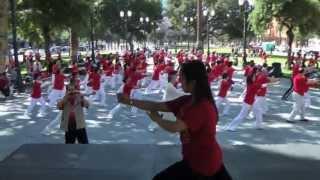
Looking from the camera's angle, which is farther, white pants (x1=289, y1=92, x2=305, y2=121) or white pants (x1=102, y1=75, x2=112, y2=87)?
white pants (x1=102, y1=75, x2=112, y2=87)

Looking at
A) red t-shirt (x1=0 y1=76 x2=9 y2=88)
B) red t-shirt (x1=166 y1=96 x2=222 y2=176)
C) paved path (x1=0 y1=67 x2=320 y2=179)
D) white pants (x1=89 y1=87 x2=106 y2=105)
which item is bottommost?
paved path (x1=0 y1=67 x2=320 y2=179)

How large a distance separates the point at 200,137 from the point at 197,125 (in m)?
0.13

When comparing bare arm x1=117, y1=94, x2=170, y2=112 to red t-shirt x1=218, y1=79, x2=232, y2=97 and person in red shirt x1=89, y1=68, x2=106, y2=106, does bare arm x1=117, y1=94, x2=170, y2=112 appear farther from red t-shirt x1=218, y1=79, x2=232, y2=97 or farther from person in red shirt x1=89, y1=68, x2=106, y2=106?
person in red shirt x1=89, y1=68, x2=106, y2=106

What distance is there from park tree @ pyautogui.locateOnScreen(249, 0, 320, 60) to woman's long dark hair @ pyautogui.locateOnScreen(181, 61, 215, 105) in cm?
3603

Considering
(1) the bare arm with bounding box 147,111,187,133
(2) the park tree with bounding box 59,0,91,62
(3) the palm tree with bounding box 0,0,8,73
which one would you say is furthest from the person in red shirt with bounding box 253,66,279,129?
(2) the park tree with bounding box 59,0,91,62

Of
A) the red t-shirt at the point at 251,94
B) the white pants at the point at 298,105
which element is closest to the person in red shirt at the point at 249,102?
the red t-shirt at the point at 251,94

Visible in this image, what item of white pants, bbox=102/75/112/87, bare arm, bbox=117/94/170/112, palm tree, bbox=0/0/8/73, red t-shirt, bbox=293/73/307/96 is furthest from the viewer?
white pants, bbox=102/75/112/87

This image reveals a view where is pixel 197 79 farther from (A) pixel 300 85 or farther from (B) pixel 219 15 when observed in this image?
(B) pixel 219 15

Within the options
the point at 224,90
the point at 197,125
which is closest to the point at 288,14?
the point at 224,90

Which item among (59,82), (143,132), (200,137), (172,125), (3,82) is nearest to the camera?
(172,125)

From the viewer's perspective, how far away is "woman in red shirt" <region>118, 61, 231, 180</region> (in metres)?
4.02

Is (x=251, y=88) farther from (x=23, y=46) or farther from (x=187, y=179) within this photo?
Result: (x=23, y=46)

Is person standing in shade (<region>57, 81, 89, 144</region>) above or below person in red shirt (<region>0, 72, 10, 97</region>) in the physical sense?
above

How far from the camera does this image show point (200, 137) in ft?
13.5
